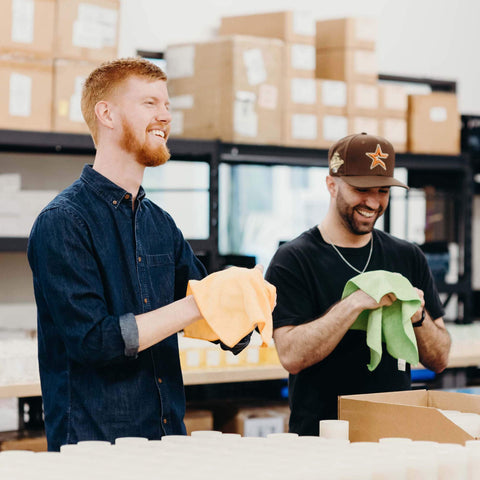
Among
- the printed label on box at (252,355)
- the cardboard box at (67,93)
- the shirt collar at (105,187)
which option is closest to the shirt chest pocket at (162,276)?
the shirt collar at (105,187)

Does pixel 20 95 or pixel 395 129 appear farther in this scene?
pixel 395 129

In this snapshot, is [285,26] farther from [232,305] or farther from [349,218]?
[232,305]

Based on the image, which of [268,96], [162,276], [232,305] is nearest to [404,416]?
[232,305]

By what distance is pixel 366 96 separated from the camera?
4422mm

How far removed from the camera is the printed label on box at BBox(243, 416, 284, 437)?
371 centimetres

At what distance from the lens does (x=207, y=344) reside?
342 cm

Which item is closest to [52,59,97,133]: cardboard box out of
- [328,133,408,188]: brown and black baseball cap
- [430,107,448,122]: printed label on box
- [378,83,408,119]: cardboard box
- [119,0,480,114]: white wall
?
[119,0,480,114]: white wall

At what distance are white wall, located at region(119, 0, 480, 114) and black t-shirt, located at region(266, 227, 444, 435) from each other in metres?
2.84

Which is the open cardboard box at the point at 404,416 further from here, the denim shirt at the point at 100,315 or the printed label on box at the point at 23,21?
the printed label on box at the point at 23,21

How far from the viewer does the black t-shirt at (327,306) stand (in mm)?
2078

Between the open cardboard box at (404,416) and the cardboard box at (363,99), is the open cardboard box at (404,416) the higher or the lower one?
the lower one

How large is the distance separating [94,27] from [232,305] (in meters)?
2.49

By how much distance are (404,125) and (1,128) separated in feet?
6.95

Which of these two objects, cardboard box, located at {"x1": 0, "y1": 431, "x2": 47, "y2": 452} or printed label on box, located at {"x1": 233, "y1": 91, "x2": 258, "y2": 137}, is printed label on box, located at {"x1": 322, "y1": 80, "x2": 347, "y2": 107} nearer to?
printed label on box, located at {"x1": 233, "y1": 91, "x2": 258, "y2": 137}
